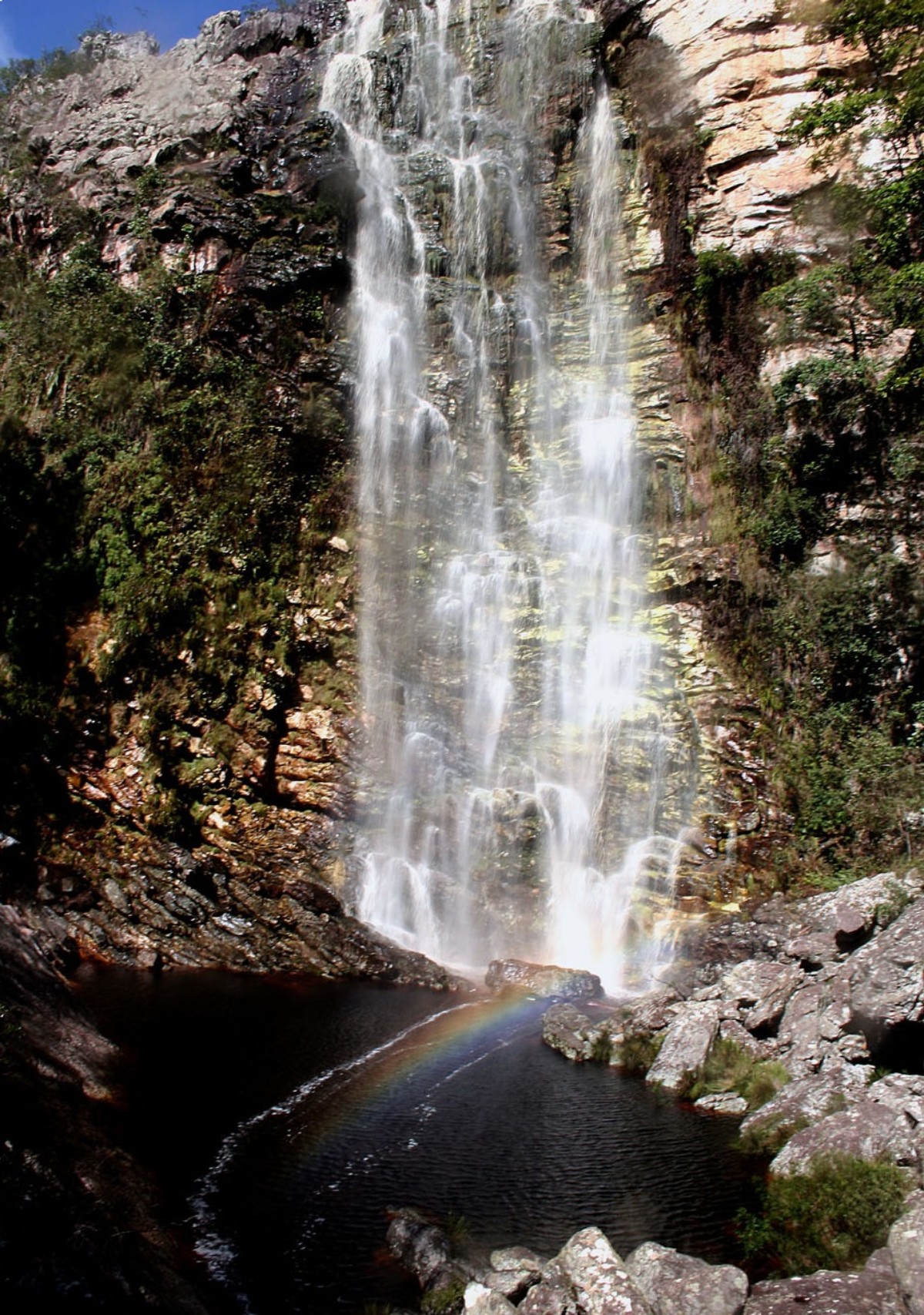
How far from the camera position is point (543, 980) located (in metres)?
14.5

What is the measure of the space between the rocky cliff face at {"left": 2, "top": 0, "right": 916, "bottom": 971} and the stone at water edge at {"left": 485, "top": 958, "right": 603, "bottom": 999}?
7.71 ft

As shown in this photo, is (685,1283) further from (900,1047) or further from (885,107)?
(885,107)

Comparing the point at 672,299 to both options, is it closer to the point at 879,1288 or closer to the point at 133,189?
the point at 133,189

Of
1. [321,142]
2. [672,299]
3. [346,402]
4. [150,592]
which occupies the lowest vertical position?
[150,592]

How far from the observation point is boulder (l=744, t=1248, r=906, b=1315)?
557 centimetres

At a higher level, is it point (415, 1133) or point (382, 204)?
point (382, 204)

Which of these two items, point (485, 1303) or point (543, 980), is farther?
point (543, 980)

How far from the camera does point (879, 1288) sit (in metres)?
5.73

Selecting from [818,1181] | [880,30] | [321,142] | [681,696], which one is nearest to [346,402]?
[321,142]

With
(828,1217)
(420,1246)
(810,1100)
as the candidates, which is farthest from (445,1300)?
(810,1100)

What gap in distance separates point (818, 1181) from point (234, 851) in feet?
42.4

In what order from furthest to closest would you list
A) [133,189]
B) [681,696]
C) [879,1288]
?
[133,189], [681,696], [879,1288]

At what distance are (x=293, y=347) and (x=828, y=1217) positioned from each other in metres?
21.9

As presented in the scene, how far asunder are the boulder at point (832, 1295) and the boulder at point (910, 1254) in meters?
0.07
